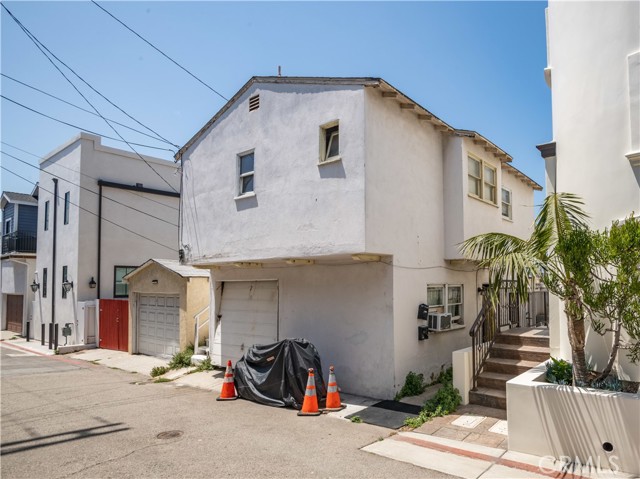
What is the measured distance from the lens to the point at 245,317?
40.3 feet

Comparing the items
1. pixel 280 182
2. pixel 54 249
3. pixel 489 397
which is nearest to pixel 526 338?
pixel 489 397

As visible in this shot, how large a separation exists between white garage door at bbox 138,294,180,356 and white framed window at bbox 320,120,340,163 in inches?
342

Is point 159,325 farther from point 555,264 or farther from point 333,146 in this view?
point 555,264

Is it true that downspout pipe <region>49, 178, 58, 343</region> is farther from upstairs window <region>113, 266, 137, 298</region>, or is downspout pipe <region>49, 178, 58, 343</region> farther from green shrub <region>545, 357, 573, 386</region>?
green shrub <region>545, 357, 573, 386</region>

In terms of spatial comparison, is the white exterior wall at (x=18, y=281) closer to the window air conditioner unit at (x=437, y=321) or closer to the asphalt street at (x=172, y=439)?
the asphalt street at (x=172, y=439)

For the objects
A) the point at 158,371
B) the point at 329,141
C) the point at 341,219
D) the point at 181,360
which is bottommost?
the point at 158,371

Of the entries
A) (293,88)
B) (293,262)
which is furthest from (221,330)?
(293,88)

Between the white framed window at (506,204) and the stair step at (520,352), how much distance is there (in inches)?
228

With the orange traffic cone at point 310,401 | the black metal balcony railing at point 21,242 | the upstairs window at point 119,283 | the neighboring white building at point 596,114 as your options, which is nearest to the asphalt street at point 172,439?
the orange traffic cone at point 310,401

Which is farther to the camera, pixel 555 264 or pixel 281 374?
pixel 281 374

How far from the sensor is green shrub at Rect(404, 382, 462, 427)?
7586 mm

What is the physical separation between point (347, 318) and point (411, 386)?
201 cm

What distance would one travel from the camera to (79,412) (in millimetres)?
8773

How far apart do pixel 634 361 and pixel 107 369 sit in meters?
14.5
